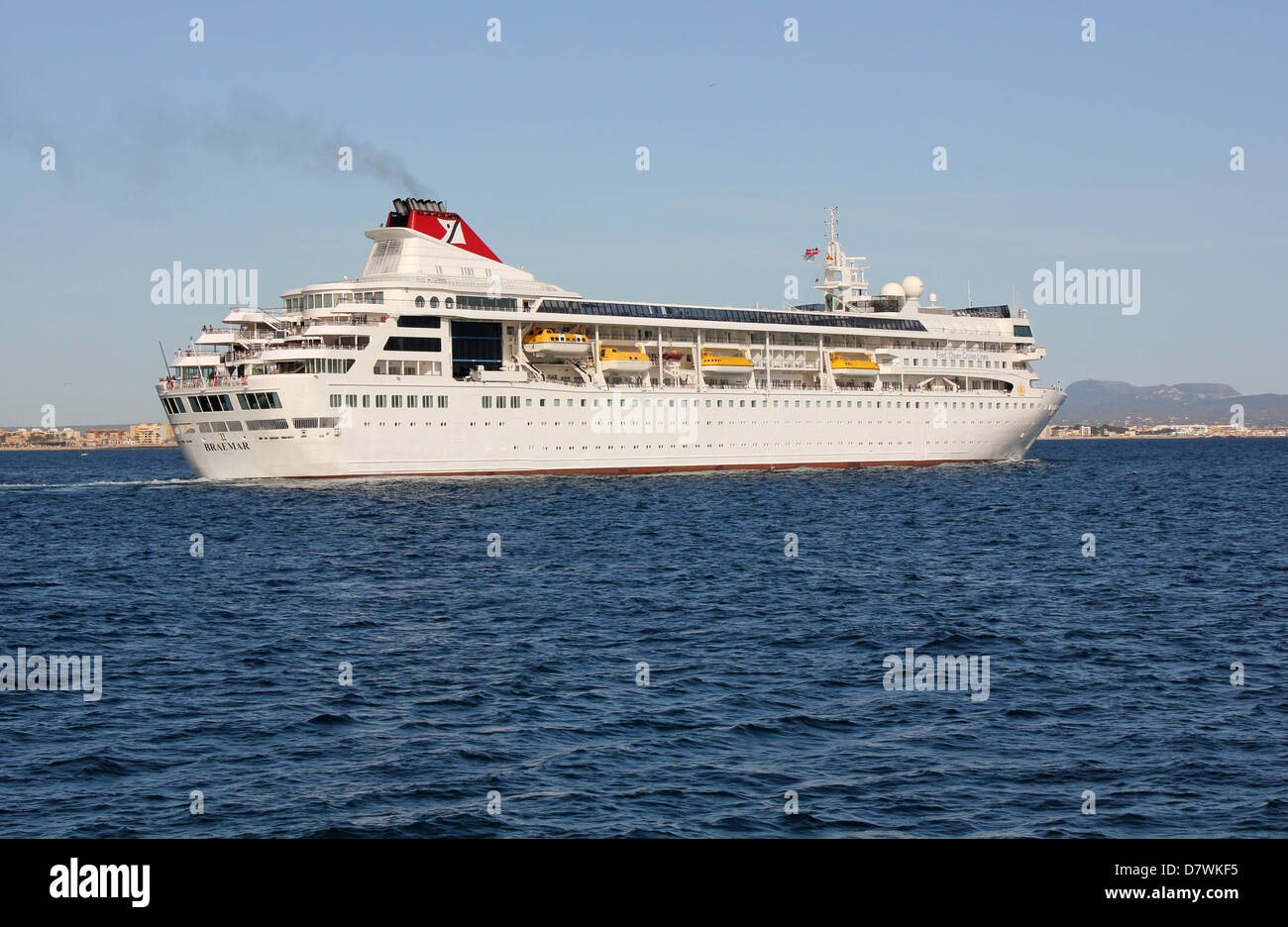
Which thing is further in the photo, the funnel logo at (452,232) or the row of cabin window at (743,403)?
the funnel logo at (452,232)

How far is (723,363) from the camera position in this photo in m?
84.6

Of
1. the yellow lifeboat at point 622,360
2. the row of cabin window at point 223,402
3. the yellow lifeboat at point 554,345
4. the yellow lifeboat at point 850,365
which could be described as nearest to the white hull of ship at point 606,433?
the row of cabin window at point 223,402

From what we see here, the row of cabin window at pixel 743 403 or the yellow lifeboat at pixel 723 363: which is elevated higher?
the yellow lifeboat at pixel 723 363

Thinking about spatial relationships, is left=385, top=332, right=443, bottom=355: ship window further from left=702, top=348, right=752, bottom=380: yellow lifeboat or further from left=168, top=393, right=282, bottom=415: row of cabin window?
left=702, top=348, right=752, bottom=380: yellow lifeboat

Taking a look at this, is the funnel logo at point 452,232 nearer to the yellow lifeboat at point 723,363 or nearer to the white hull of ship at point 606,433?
the white hull of ship at point 606,433

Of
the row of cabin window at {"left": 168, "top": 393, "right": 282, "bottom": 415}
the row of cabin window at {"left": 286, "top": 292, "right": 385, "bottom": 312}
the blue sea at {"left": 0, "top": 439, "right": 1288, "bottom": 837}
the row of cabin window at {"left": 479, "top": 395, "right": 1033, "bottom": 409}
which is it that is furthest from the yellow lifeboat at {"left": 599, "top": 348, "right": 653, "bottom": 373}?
the blue sea at {"left": 0, "top": 439, "right": 1288, "bottom": 837}

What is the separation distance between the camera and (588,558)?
37.5 meters

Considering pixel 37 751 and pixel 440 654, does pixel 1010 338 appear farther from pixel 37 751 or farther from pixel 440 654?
pixel 37 751

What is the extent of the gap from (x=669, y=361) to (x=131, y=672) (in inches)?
2579

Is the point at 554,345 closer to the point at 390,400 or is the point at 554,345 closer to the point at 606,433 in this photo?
the point at 606,433

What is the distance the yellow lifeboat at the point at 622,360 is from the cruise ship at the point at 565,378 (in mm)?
146

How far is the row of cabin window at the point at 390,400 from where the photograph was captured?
65812 mm
